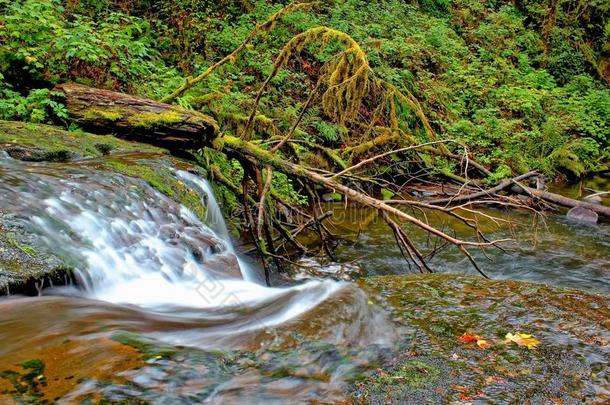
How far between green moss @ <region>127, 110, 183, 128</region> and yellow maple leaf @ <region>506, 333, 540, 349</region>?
14.1 feet

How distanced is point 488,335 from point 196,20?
1042cm

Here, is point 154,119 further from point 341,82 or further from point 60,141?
point 341,82

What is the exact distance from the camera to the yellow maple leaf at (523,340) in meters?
2.83

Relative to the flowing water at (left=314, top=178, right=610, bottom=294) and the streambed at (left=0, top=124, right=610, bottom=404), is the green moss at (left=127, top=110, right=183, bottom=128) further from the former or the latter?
the flowing water at (left=314, top=178, right=610, bottom=294)

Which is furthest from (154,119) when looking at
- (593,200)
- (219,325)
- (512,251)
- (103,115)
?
(593,200)

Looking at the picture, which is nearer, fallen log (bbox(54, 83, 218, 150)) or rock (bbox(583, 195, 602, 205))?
fallen log (bbox(54, 83, 218, 150))

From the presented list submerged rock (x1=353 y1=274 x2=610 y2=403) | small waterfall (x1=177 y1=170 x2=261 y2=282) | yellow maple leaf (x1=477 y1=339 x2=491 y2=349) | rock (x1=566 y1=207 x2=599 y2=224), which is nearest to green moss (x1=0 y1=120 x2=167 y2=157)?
small waterfall (x1=177 y1=170 x2=261 y2=282)

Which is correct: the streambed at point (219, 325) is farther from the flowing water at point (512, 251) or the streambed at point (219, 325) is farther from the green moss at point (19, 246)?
the flowing water at point (512, 251)

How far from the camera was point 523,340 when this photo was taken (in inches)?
113

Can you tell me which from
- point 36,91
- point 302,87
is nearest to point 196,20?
point 302,87

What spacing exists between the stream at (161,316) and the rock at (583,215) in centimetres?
318

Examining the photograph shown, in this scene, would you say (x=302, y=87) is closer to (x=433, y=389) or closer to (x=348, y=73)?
(x=348, y=73)

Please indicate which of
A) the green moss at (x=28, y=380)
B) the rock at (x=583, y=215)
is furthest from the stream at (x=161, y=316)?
the rock at (x=583, y=215)

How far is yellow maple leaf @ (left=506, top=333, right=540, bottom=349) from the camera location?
2826mm
